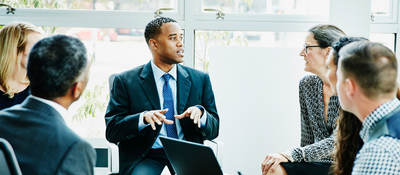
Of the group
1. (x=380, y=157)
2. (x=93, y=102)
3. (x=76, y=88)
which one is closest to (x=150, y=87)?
(x=93, y=102)

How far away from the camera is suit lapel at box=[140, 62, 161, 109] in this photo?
278cm

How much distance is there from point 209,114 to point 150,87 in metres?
0.39

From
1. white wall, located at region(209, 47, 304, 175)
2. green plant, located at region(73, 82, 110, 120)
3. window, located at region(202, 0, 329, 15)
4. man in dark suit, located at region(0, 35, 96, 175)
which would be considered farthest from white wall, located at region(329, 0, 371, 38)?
man in dark suit, located at region(0, 35, 96, 175)

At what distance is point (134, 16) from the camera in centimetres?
356

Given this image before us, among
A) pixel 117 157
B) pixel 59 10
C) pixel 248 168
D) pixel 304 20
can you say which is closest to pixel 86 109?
pixel 59 10

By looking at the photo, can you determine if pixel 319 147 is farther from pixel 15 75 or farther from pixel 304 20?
pixel 15 75

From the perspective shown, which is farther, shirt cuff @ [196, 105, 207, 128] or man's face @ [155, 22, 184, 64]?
man's face @ [155, 22, 184, 64]

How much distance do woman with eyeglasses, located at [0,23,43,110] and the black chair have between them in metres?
1.38

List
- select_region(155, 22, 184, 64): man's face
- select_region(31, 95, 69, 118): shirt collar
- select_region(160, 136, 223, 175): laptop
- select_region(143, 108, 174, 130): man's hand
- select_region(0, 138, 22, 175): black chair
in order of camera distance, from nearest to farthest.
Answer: select_region(0, 138, 22, 175): black chair, select_region(31, 95, 69, 118): shirt collar, select_region(160, 136, 223, 175): laptop, select_region(143, 108, 174, 130): man's hand, select_region(155, 22, 184, 64): man's face

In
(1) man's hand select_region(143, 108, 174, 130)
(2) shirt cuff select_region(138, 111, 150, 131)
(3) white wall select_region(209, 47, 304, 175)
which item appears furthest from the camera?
(3) white wall select_region(209, 47, 304, 175)

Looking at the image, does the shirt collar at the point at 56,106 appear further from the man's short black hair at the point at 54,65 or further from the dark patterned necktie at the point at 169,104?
the dark patterned necktie at the point at 169,104

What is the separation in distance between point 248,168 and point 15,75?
1628 mm

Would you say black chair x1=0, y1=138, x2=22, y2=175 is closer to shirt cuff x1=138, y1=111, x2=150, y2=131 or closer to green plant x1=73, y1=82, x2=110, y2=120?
shirt cuff x1=138, y1=111, x2=150, y2=131

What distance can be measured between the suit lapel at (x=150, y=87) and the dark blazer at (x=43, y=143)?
52.2 inches
